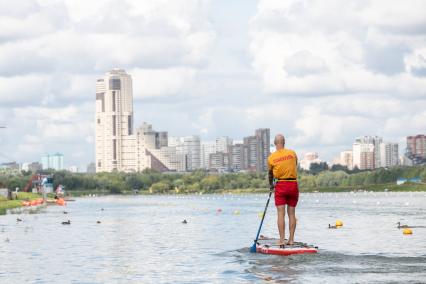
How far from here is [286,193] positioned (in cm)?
3600

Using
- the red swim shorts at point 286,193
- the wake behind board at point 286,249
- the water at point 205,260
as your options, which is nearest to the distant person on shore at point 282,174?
the red swim shorts at point 286,193

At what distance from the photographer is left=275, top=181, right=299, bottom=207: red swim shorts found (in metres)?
35.8

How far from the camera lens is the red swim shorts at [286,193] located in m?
35.8

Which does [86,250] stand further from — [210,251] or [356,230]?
[356,230]

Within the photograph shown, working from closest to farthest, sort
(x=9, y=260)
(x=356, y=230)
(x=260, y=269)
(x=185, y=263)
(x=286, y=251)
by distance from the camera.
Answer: (x=260, y=269)
(x=286, y=251)
(x=185, y=263)
(x=9, y=260)
(x=356, y=230)

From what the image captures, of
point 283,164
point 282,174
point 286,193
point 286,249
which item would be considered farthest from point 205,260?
point 283,164

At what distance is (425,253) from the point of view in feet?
133

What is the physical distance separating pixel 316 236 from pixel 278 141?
23.3 metres

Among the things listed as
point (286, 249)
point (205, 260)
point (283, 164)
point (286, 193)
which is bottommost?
point (205, 260)

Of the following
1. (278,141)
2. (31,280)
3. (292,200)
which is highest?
(278,141)

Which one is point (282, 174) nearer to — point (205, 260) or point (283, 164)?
point (283, 164)

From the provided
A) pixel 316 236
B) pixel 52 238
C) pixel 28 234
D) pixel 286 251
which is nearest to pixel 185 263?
pixel 286 251

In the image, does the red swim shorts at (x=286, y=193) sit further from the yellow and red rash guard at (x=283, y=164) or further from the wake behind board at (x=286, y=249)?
the wake behind board at (x=286, y=249)

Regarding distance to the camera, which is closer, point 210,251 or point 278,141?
point 278,141
